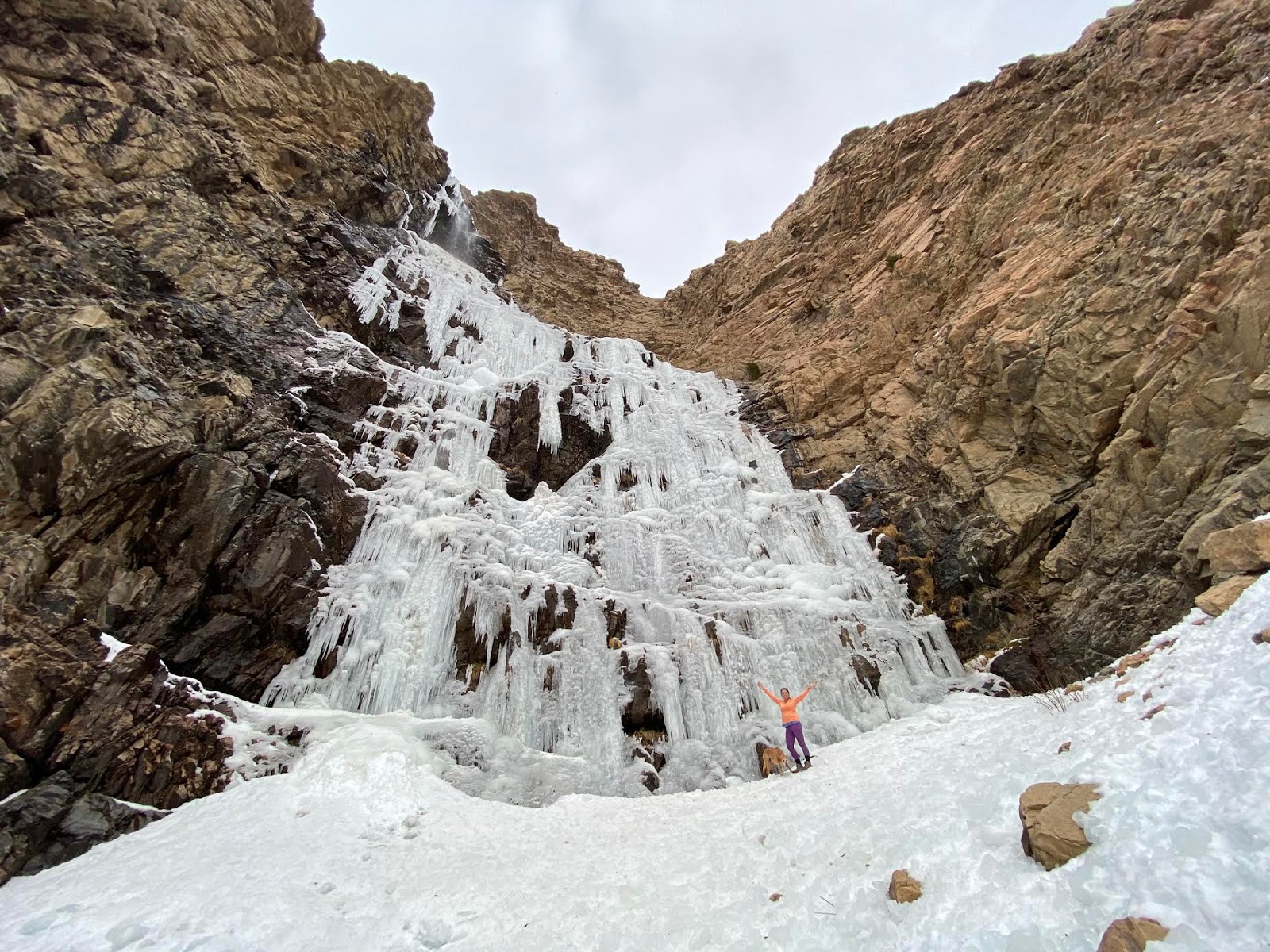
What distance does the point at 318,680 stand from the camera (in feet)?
34.4

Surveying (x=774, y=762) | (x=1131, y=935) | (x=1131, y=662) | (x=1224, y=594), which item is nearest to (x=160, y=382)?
(x=774, y=762)

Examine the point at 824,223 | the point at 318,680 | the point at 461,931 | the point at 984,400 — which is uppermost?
the point at 824,223

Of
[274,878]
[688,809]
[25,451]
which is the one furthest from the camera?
[25,451]

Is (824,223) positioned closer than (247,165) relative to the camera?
No

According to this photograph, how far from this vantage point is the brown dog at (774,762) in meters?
8.81

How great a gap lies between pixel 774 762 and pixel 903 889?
5.32 metres

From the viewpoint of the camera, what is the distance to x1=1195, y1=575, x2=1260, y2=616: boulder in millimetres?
5160

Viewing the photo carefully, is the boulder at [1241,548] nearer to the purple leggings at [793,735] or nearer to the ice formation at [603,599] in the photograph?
the purple leggings at [793,735]

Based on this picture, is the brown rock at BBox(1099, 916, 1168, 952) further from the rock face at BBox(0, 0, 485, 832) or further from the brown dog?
the rock face at BBox(0, 0, 485, 832)

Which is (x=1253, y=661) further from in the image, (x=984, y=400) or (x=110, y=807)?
(x=110, y=807)

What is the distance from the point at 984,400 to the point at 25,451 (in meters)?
16.9

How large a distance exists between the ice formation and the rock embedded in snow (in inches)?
237

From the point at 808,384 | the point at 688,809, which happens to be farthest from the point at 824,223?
the point at 688,809

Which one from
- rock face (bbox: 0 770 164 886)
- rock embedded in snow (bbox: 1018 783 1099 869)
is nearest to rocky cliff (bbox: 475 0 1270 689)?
rock embedded in snow (bbox: 1018 783 1099 869)
